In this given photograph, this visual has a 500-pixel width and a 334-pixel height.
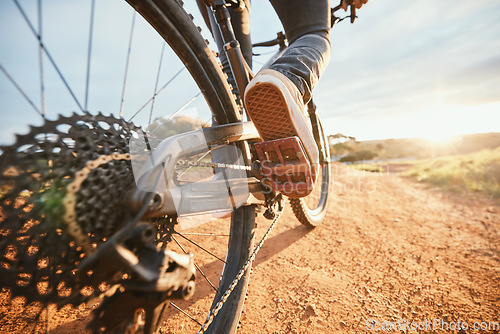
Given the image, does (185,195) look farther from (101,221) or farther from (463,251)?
(463,251)

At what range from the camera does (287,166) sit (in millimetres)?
1193

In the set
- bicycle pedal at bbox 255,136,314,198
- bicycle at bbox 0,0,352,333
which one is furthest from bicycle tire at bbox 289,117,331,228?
bicycle at bbox 0,0,352,333

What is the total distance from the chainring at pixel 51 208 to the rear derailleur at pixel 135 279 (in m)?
0.10

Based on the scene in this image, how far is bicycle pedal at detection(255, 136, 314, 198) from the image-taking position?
3.80ft

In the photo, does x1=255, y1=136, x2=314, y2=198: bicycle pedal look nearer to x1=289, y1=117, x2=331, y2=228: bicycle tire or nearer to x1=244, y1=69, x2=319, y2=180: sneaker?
x1=244, y1=69, x2=319, y2=180: sneaker

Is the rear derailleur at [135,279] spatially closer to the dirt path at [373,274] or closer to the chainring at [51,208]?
the chainring at [51,208]

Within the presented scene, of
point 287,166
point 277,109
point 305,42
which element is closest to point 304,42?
point 305,42

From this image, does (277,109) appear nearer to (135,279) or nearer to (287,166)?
(287,166)

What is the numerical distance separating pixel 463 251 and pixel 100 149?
319cm

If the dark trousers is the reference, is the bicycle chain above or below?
below

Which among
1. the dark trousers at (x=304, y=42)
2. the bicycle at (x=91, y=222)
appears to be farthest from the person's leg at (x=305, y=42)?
the bicycle at (x=91, y=222)

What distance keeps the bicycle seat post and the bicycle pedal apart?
1.46 ft

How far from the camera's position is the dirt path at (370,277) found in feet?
4.79

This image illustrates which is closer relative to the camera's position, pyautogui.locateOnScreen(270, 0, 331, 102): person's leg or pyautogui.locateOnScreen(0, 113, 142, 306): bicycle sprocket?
pyautogui.locateOnScreen(0, 113, 142, 306): bicycle sprocket
